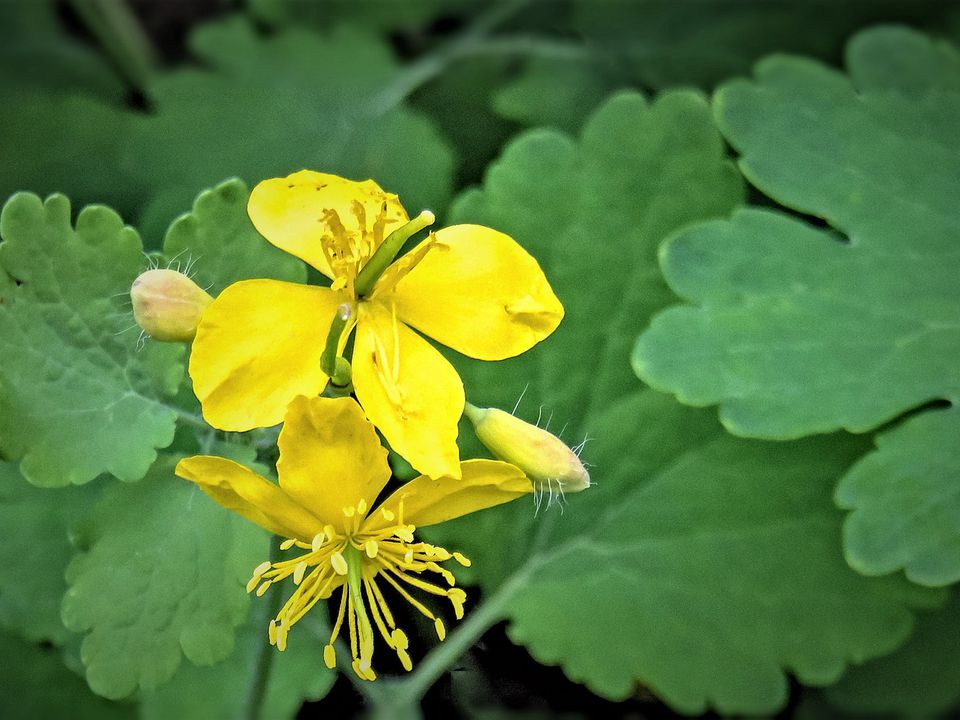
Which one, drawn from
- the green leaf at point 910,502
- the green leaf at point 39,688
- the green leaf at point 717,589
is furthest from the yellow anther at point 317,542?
the green leaf at point 39,688

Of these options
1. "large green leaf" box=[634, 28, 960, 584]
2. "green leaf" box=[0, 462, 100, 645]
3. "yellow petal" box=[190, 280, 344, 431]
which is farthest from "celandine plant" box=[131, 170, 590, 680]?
"green leaf" box=[0, 462, 100, 645]

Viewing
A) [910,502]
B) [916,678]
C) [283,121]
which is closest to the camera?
[910,502]

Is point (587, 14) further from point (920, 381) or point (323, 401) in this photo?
point (323, 401)

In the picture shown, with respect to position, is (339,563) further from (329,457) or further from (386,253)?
(386,253)

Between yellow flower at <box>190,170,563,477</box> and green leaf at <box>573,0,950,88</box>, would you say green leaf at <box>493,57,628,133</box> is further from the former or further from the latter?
yellow flower at <box>190,170,563,477</box>

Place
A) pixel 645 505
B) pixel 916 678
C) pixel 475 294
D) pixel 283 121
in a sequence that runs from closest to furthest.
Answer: pixel 475 294
pixel 645 505
pixel 916 678
pixel 283 121

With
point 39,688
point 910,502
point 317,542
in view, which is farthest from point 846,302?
point 39,688

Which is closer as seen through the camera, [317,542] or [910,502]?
[317,542]

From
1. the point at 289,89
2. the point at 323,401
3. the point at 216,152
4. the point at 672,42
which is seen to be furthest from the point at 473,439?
the point at 672,42
